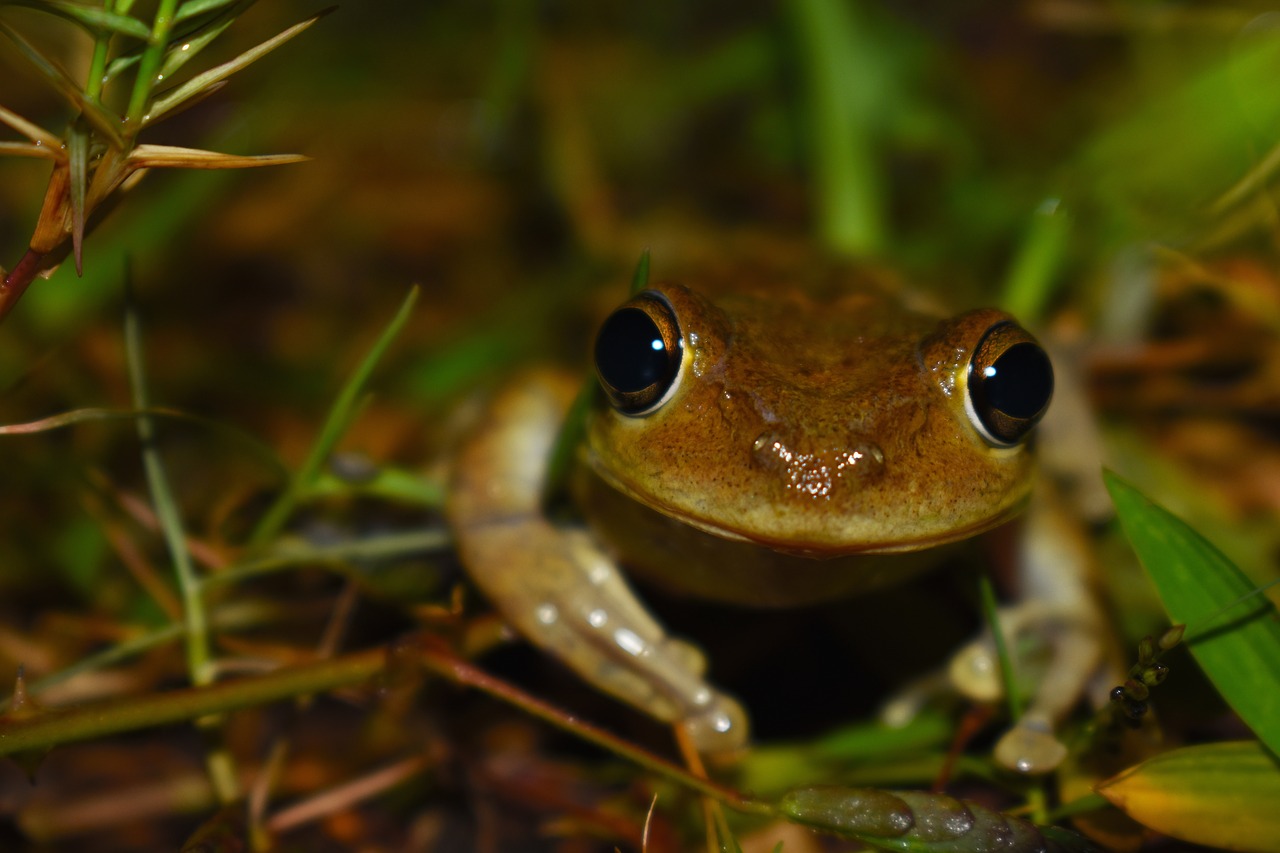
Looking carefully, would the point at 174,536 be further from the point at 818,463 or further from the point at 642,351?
the point at 818,463

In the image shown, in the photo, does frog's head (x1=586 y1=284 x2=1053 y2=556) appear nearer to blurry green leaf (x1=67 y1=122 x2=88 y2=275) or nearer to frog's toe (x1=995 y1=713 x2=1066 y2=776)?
frog's toe (x1=995 y1=713 x2=1066 y2=776)

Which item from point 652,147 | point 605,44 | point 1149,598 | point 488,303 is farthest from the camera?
point 605,44

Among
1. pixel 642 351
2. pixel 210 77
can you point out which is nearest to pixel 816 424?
pixel 642 351

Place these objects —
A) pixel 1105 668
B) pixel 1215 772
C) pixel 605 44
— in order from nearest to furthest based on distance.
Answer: pixel 1215 772 < pixel 1105 668 < pixel 605 44

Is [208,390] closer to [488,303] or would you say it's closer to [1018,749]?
[488,303]

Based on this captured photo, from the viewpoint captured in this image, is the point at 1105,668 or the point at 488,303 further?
the point at 488,303

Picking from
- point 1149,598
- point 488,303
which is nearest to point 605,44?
point 488,303
